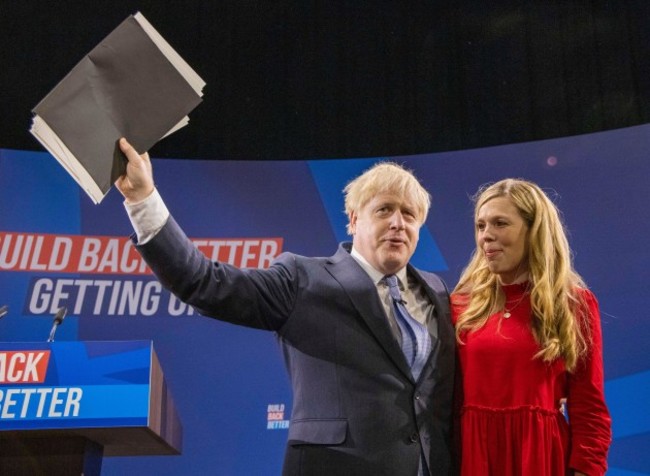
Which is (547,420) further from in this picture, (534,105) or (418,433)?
(534,105)

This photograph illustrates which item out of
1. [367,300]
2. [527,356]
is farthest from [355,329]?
[527,356]

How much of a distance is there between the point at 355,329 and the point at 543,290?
1.57ft

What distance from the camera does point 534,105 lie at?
5.05 m

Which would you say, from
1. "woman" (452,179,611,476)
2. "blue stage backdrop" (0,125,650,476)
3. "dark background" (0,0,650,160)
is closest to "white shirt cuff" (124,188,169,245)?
"woman" (452,179,611,476)

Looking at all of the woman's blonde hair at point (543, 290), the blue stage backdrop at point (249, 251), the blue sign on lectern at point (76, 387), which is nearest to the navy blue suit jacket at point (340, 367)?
the woman's blonde hair at point (543, 290)

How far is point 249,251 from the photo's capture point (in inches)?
190

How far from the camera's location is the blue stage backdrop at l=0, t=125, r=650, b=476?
4180mm

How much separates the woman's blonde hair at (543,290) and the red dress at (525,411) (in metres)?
0.04

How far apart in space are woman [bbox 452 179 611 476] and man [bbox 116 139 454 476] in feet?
0.29

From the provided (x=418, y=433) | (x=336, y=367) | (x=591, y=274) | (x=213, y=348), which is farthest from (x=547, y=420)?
(x=213, y=348)

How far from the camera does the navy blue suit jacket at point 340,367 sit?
169 centimetres

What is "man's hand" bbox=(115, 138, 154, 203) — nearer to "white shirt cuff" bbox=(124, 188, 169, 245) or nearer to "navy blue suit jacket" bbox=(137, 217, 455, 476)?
"white shirt cuff" bbox=(124, 188, 169, 245)

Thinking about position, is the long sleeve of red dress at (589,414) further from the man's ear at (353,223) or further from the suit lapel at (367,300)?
the man's ear at (353,223)

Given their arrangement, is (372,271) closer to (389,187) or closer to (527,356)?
(389,187)
